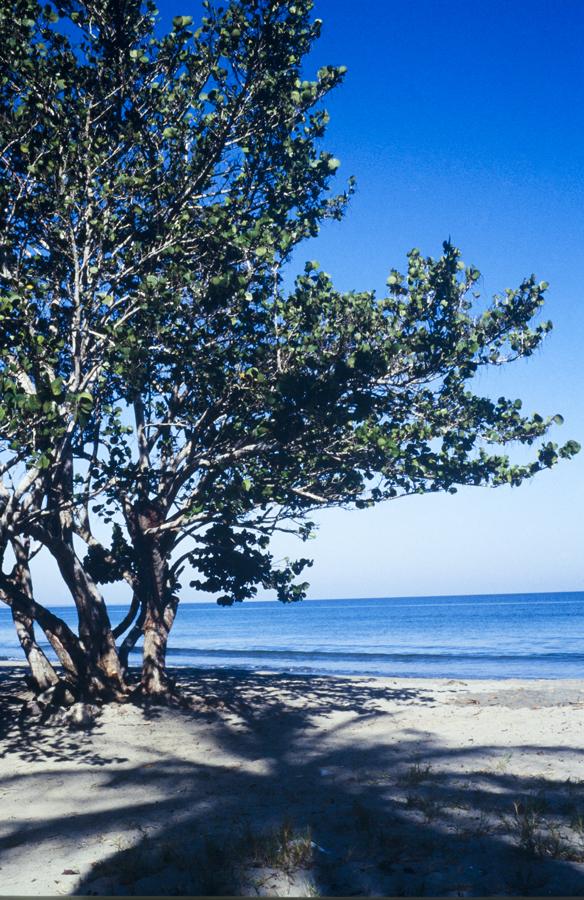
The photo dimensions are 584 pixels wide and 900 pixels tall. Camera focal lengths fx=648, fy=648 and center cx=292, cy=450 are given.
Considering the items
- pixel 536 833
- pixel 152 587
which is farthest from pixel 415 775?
pixel 152 587

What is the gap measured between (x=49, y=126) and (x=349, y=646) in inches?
1869

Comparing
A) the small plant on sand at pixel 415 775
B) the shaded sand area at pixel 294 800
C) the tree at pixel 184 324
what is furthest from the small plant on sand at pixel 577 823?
the tree at pixel 184 324

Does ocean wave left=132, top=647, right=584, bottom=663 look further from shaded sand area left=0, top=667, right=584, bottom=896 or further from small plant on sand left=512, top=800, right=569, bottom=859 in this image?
small plant on sand left=512, top=800, right=569, bottom=859

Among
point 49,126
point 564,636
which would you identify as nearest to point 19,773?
point 49,126

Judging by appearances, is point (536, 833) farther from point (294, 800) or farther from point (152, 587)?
point (152, 587)

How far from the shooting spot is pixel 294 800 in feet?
26.7

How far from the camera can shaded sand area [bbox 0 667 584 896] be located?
555cm

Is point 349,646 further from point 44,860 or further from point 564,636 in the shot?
point 44,860

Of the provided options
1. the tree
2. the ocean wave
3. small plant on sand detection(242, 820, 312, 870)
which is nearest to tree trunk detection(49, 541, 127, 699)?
the tree

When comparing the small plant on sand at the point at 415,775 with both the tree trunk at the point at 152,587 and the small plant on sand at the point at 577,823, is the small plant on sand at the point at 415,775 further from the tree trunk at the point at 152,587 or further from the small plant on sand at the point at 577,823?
the tree trunk at the point at 152,587

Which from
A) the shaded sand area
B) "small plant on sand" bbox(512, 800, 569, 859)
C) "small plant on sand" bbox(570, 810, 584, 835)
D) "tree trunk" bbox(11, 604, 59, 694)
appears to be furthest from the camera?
"tree trunk" bbox(11, 604, 59, 694)

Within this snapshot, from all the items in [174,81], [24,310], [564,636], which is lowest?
[564,636]

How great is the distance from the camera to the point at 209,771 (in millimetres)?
9945

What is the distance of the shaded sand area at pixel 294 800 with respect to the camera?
5.55 m
